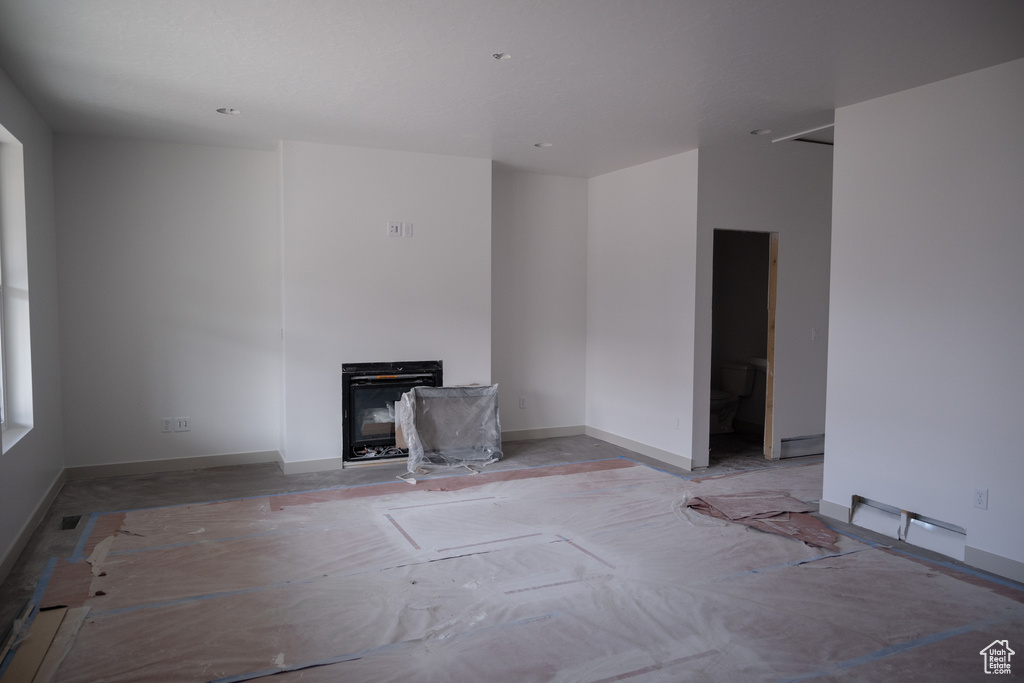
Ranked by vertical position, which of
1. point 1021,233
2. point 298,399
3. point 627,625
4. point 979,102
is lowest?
point 627,625

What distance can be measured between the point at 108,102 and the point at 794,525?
5.06 m

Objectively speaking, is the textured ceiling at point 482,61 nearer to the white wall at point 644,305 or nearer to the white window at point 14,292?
the white window at point 14,292

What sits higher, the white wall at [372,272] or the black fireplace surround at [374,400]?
the white wall at [372,272]

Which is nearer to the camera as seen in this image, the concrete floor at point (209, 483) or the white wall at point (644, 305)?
the concrete floor at point (209, 483)

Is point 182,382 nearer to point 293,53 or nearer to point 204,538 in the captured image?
point 204,538

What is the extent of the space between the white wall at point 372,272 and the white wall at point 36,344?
157 centimetres

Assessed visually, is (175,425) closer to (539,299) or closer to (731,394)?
(539,299)

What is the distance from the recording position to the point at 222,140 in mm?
5148

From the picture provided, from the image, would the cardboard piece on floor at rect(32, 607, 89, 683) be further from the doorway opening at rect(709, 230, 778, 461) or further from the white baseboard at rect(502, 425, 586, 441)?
the doorway opening at rect(709, 230, 778, 461)

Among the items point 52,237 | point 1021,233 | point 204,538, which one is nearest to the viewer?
point 1021,233

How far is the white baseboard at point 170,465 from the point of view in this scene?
5.05 metres

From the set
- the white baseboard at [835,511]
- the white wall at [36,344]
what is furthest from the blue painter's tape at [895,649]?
the white wall at [36,344]

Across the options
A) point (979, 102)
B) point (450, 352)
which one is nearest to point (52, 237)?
point (450, 352)

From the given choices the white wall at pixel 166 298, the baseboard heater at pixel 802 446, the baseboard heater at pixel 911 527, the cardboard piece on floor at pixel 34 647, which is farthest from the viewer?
the baseboard heater at pixel 802 446
